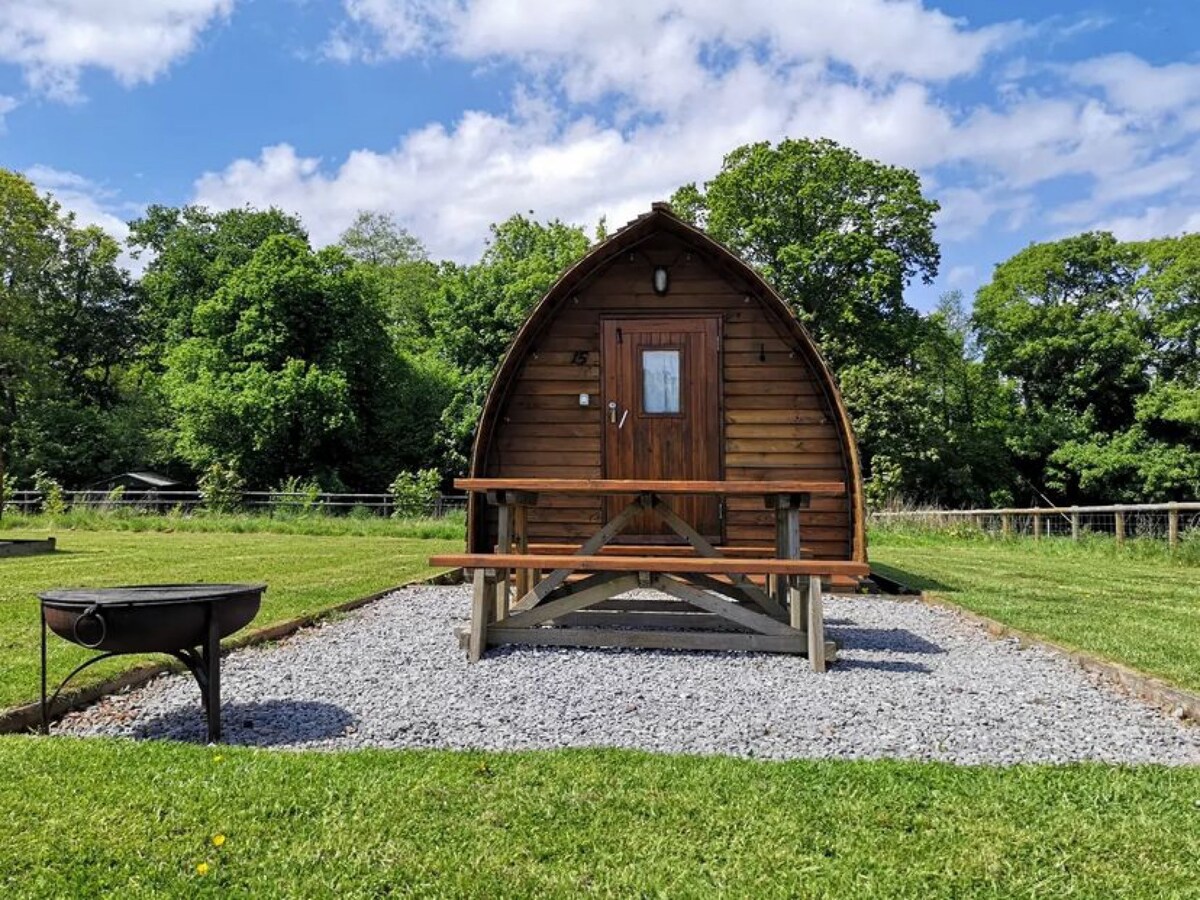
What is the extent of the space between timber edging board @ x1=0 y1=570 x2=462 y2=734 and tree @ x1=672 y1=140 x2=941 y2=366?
91.7 ft

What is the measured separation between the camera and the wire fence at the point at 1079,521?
12.8 metres

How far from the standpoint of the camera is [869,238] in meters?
32.2

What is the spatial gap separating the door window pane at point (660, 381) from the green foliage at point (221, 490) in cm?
2148

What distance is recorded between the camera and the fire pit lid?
352 centimetres

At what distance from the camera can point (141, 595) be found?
3781mm

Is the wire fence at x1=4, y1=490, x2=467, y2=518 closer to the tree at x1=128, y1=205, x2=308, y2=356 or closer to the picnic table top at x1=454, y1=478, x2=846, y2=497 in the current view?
the tree at x1=128, y1=205, x2=308, y2=356

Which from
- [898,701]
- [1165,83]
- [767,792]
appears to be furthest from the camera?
[1165,83]

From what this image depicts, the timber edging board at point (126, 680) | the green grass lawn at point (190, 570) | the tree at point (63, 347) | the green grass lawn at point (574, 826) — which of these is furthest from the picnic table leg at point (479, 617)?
the tree at point (63, 347)

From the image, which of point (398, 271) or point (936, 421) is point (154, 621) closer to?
point (936, 421)

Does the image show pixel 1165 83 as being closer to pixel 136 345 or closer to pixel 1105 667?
pixel 1105 667

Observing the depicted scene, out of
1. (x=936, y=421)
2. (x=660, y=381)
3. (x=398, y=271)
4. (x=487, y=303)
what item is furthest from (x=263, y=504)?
(x=936, y=421)

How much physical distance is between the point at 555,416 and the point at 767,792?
5915 mm

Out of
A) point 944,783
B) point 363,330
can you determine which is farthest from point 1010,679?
point 363,330

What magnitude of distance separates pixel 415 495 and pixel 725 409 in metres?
20.2
